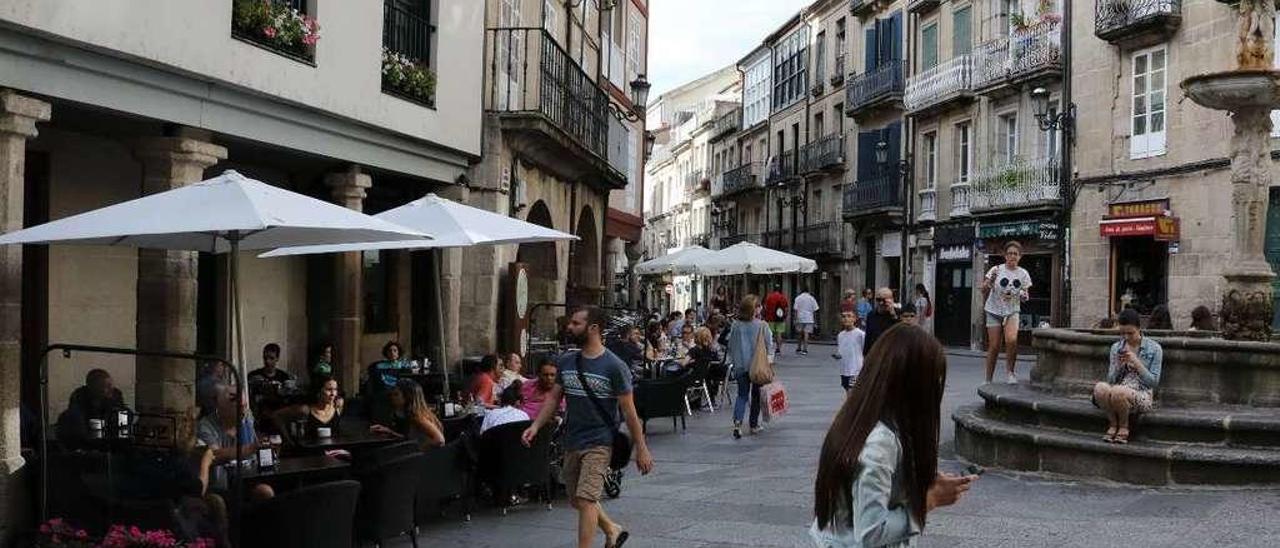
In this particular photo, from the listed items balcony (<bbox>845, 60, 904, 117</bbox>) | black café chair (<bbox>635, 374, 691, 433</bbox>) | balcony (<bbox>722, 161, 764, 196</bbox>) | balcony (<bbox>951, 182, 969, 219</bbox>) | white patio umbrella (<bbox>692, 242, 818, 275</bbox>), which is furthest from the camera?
balcony (<bbox>722, 161, 764, 196</bbox>)

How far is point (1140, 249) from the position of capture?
2602 cm

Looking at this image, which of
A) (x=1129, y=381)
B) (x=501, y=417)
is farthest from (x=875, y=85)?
(x=501, y=417)

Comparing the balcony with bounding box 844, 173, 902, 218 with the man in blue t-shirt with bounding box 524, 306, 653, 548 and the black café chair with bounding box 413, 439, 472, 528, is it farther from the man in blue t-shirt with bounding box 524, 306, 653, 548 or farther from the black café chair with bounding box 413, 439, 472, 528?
the man in blue t-shirt with bounding box 524, 306, 653, 548

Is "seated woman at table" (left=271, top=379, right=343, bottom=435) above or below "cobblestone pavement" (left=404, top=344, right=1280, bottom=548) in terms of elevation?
above

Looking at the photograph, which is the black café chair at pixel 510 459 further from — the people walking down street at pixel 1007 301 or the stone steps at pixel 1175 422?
the people walking down street at pixel 1007 301

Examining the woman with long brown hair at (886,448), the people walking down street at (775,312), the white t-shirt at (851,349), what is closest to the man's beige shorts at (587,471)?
the woman with long brown hair at (886,448)

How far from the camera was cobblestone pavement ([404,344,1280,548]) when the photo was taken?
741 cm

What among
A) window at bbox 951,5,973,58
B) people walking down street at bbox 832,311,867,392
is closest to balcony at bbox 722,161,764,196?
window at bbox 951,5,973,58

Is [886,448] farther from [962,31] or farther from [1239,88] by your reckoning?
[962,31]

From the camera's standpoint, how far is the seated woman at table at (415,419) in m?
8.45

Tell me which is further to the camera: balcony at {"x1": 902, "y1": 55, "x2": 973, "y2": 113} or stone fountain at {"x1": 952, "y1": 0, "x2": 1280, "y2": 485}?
balcony at {"x1": 902, "y1": 55, "x2": 973, "y2": 113}

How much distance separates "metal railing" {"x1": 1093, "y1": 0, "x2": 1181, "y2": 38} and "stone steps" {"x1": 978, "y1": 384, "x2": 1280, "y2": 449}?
55.0ft

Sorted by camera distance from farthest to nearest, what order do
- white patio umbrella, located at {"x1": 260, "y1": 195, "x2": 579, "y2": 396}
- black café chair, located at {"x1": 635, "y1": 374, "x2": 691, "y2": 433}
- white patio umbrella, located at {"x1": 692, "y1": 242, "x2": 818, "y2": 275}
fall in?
white patio umbrella, located at {"x1": 692, "y1": 242, "x2": 818, "y2": 275}
black café chair, located at {"x1": 635, "y1": 374, "x2": 691, "y2": 433}
white patio umbrella, located at {"x1": 260, "y1": 195, "x2": 579, "y2": 396}

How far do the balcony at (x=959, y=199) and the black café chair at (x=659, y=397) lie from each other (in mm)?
20842
